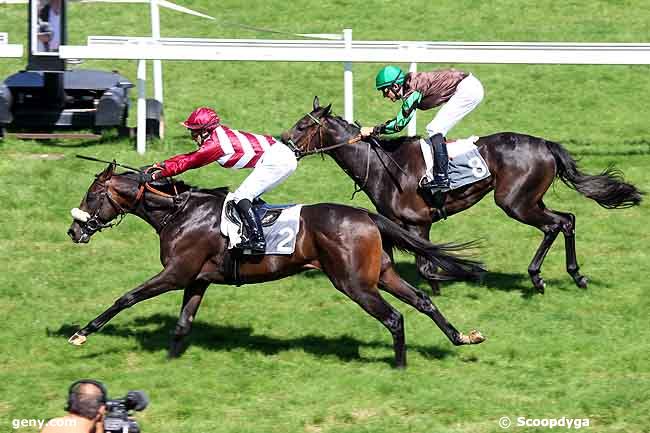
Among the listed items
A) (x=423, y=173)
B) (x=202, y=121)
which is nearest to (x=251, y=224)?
(x=202, y=121)

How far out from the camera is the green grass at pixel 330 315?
7.91 m

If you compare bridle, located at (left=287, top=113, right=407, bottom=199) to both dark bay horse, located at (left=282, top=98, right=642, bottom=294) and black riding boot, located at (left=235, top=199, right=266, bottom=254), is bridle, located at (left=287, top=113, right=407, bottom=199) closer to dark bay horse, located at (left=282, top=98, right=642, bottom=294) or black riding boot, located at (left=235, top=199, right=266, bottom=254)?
dark bay horse, located at (left=282, top=98, right=642, bottom=294)

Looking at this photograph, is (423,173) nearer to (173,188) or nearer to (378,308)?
(378,308)

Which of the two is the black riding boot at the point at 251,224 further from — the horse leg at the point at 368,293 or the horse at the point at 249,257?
the horse leg at the point at 368,293

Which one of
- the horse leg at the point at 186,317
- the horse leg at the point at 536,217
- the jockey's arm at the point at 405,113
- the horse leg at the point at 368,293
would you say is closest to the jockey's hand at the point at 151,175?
the horse leg at the point at 186,317

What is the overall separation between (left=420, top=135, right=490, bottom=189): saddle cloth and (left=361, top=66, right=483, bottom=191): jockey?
93 mm

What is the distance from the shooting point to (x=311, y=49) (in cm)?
1389

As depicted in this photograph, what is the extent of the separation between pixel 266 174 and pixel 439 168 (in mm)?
2243

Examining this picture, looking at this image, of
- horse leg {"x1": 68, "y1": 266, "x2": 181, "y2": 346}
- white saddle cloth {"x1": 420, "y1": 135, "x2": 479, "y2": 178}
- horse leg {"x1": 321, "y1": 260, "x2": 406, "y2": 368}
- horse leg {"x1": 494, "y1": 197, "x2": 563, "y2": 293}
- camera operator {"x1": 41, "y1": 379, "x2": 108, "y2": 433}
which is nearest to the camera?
camera operator {"x1": 41, "y1": 379, "x2": 108, "y2": 433}

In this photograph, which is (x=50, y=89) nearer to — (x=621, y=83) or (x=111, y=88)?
(x=111, y=88)

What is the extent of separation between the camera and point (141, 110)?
13992mm

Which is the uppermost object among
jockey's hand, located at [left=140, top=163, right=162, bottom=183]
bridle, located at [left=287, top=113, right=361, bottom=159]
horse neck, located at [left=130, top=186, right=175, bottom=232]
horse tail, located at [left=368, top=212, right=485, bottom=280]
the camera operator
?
bridle, located at [left=287, top=113, right=361, bottom=159]

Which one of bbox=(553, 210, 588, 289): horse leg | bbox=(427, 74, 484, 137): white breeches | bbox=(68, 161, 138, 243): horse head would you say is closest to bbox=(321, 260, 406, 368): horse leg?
bbox=(68, 161, 138, 243): horse head

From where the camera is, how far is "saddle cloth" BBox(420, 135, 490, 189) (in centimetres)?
1054
